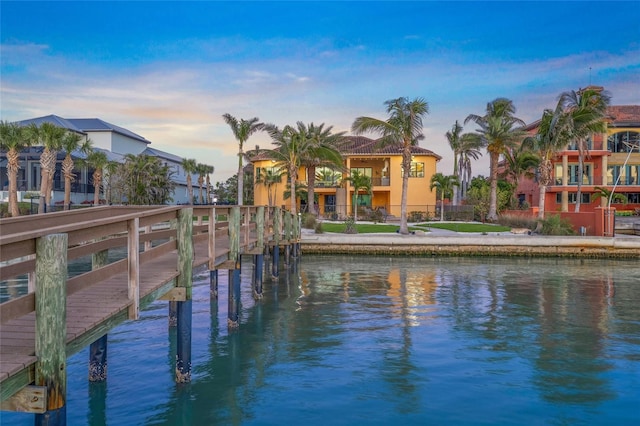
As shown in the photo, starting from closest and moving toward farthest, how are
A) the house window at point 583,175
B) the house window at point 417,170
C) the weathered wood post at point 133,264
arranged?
the weathered wood post at point 133,264 < the house window at point 583,175 < the house window at point 417,170

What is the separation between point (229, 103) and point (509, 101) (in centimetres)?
2546

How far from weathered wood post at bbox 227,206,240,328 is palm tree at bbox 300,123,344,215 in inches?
1207

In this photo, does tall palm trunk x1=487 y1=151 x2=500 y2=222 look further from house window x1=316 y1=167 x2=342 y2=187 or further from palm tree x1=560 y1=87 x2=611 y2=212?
house window x1=316 y1=167 x2=342 y2=187

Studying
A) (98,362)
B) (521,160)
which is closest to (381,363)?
(98,362)

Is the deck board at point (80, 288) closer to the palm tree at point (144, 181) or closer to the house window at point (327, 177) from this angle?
the palm tree at point (144, 181)

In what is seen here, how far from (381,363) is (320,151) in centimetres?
3570

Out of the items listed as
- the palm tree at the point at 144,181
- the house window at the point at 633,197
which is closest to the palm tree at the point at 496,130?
the house window at the point at 633,197

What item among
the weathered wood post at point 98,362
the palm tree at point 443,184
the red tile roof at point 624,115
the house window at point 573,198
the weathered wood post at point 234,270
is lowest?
the weathered wood post at point 98,362

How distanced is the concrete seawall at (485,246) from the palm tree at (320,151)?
535 inches

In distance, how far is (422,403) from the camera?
8797 millimetres

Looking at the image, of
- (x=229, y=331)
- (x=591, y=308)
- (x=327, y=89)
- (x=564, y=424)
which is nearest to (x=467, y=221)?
(x=327, y=89)

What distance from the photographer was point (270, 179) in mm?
56750

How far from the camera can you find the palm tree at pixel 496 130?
46.2 m

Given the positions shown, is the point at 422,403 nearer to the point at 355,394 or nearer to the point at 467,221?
the point at 355,394
